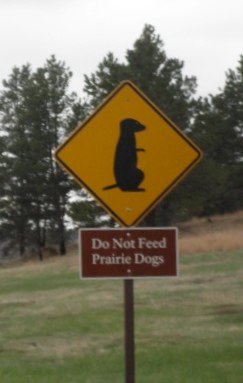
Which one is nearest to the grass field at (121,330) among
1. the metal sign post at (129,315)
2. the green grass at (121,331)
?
the green grass at (121,331)

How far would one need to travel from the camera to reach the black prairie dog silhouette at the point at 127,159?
1006cm

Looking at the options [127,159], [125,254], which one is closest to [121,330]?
[125,254]

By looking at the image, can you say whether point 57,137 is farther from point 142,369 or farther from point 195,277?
point 142,369

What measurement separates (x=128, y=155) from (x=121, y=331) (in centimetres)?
1101

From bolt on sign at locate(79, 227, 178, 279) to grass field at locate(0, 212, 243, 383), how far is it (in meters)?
3.91

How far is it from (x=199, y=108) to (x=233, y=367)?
4626cm

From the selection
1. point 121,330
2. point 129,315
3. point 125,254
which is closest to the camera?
point 129,315

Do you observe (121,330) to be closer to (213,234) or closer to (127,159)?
(127,159)

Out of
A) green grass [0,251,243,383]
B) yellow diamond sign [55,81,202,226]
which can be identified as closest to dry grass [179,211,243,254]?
green grass [0,251,243,383]

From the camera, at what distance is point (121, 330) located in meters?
21.0

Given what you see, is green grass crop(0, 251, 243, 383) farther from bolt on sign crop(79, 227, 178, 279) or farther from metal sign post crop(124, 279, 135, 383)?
bolt on sign crop(79, 227, 178, 279)

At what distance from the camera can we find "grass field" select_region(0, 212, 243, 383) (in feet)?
48.6

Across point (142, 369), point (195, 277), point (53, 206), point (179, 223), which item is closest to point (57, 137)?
point (53, 206)

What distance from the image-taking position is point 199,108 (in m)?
60.5
